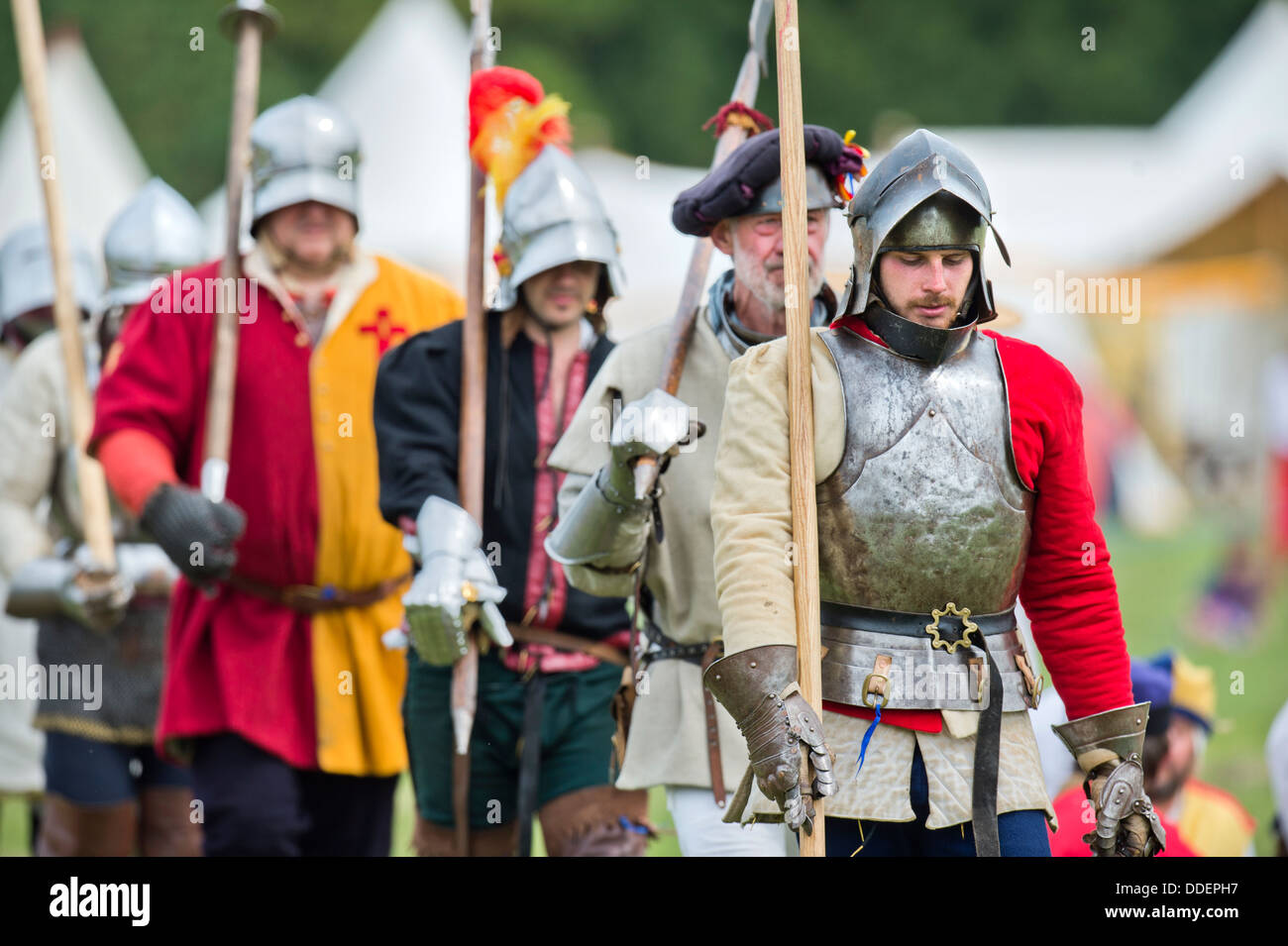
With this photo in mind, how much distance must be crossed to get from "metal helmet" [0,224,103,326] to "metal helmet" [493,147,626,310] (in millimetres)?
2345

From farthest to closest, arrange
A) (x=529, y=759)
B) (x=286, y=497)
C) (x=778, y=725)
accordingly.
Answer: (x=286, y=497) < (x=529, y=759) < (x=778, y=725)

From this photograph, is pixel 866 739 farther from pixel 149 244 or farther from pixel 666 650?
pixel 149 244

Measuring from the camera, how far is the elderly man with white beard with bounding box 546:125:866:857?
13.9 feet

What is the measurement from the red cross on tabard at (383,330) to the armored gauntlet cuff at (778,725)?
2.31 metres

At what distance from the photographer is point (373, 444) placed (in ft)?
17.9

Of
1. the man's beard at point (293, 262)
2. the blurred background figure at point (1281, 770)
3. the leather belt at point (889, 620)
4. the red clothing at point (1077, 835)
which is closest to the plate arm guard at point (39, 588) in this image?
the man's beard at point (293, 262)

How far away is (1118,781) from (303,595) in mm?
2512

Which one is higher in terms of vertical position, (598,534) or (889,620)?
(598,534)

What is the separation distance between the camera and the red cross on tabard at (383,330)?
550 cm

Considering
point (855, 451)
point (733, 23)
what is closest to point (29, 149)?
point (733, 23)

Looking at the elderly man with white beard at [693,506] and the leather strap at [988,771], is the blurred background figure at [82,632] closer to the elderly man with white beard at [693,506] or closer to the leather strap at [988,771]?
the elderly man with white beard at [693,506]

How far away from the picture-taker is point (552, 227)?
4957 millimetres

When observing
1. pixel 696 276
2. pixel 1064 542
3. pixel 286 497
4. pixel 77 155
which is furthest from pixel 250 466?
pixel 77 155
